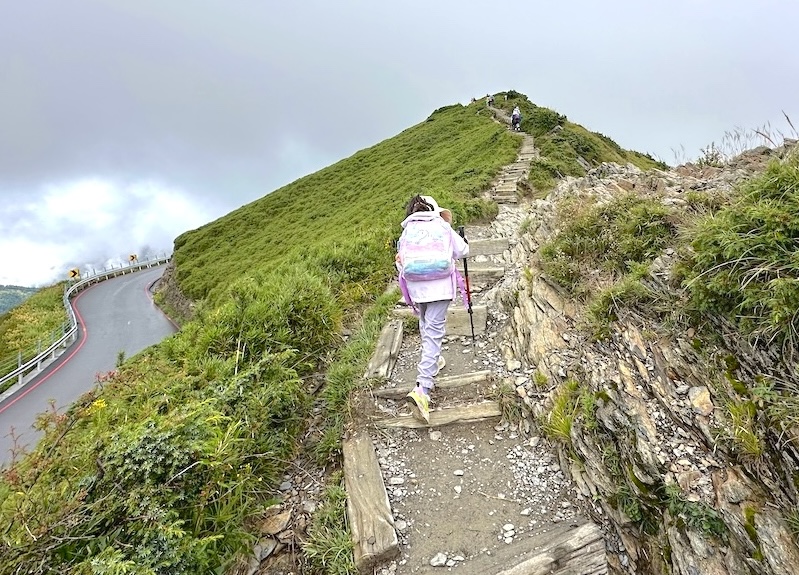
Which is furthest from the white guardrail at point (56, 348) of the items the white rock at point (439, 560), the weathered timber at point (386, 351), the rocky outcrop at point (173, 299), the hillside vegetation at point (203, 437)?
the white rock at point (439, 560)

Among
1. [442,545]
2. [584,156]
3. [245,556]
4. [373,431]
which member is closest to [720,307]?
[442,545]

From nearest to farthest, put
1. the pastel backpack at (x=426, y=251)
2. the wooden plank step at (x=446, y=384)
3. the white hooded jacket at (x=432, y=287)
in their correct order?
the pastel backpack at (x=426, y=251) → the white hooded jacket at (x=432, y=287) → the wooden plank step at (x=446, y=384)

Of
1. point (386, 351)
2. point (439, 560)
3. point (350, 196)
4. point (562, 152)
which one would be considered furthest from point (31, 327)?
point (439, 560)

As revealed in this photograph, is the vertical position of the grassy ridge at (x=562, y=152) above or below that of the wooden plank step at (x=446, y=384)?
above

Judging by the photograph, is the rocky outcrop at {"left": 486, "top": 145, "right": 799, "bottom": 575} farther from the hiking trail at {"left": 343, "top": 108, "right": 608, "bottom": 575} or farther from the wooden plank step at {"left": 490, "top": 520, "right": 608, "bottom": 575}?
the hiking trail at {"left": 343, "top": 108, "right": 608, "bottom": 575}

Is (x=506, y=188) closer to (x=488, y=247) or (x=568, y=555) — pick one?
(x=488, y=247)

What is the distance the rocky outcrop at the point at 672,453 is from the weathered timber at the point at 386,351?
221cm

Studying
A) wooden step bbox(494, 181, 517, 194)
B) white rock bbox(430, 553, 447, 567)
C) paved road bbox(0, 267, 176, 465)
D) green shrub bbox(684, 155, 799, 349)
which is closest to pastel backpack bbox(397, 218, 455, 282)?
green shrub bbox(684, 155, 799, 349)

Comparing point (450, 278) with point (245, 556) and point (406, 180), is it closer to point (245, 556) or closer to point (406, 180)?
point (245, 556)

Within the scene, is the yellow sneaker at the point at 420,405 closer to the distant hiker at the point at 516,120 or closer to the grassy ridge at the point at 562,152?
the grassy ridge at the point at 562,152

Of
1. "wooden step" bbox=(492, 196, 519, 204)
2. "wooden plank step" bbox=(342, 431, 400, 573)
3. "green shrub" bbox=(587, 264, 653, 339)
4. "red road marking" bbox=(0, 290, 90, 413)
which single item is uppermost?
"wooden step" bbox=(492, 196, 519, 204)

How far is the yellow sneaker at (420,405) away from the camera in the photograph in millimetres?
5391

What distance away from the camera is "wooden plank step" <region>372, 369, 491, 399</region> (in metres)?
6.05

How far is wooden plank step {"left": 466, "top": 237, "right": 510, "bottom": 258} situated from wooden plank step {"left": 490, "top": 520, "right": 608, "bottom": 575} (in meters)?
7.90
